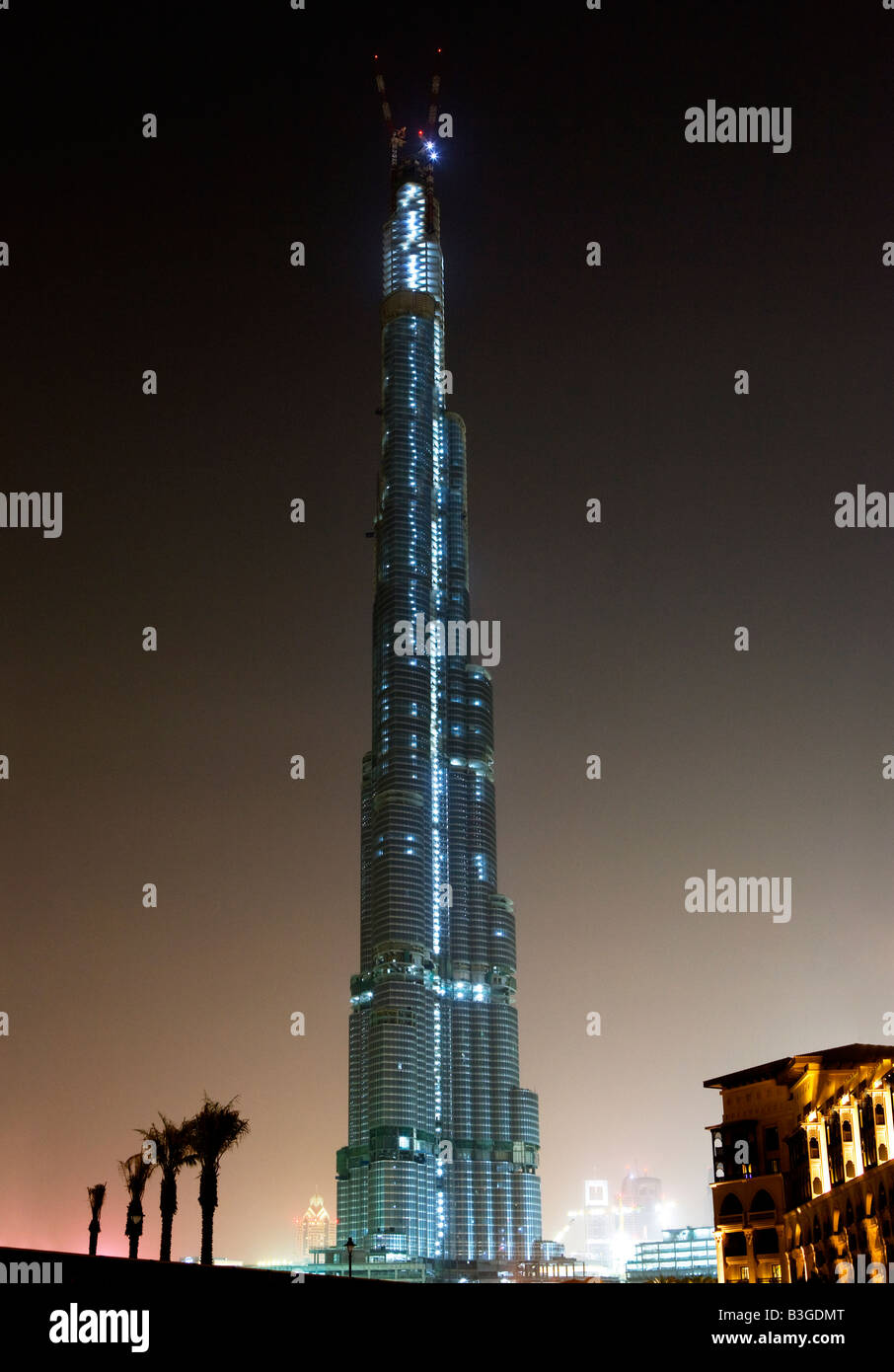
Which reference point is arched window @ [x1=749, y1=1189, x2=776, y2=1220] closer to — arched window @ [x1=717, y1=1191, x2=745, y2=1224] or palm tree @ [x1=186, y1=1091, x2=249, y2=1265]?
arched window @ [x1=717, y1=1191, x2=745, y2=1224]

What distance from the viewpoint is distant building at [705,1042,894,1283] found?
2699 inches

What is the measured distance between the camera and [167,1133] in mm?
71500

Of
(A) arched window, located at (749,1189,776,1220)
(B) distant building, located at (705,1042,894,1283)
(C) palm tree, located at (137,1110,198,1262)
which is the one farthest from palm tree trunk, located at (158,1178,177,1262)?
(A) arched window, located at (749,1189,776,1220)

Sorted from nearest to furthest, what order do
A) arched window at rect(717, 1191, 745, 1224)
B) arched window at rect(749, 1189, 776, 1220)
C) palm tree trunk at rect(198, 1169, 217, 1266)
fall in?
palm tree trunk at rect(198, 1169, 217, 1266) < arched window at rect(749, 1189, 776, 1220) < arched window at rect(717, 1191, 745, 1224)

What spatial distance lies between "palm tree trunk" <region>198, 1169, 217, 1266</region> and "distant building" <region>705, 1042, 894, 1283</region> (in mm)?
30473

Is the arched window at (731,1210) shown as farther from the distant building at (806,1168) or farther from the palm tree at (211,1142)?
the palm tree at (211,1142)

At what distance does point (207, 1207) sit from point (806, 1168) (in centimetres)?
3749

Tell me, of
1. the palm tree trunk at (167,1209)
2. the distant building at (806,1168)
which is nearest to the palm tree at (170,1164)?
the palm tree trunk at (167,1209)

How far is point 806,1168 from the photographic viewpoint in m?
84.6

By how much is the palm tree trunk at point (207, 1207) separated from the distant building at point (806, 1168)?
30473 millimetres
